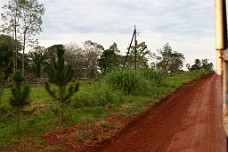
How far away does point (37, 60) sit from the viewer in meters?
47.2

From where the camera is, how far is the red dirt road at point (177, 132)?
27.9 ft

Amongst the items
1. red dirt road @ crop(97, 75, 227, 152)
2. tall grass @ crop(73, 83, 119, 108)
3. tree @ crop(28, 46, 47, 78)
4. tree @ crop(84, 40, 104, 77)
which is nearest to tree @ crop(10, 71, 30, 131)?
red dirt road @ crop(97, 75, 227, 152)

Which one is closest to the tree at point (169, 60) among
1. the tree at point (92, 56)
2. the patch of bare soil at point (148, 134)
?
the tree at point (92, 56)

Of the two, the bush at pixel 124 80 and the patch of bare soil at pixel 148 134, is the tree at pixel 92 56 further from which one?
the patch of bare soil at pixel 148 134

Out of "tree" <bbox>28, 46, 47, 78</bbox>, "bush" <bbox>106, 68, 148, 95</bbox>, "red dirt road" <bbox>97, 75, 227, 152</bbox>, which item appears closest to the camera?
"red dirt road" <bbox>97, 75, 227, 152</bbox>

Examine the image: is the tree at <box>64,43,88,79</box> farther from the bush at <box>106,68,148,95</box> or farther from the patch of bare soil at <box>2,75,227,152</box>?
the patch of bare soil at <box>2,75,227,152</box>

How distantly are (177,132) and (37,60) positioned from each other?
3919 centimetres

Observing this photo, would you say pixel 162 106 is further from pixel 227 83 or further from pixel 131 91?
pixel 227 83

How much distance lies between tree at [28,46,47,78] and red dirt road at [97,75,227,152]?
34736 mm

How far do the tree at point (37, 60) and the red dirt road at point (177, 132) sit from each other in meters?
34.7

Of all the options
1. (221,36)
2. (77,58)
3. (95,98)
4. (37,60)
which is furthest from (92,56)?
(221,36)

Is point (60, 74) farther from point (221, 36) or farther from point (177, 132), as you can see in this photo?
point (221, 36)

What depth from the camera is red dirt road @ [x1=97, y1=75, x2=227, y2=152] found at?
8.51 meters

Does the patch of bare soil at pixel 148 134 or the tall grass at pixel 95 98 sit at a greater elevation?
the tall grass at pixel 95 98
